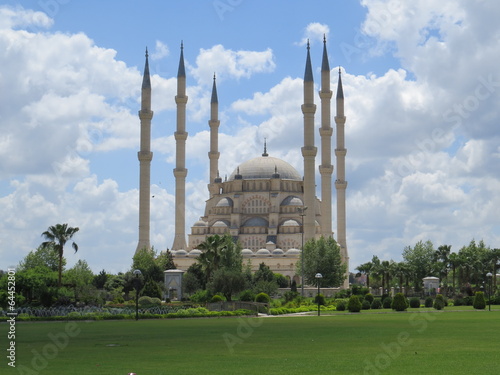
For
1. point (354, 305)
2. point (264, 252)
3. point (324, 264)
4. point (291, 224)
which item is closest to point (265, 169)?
point (291, 224)

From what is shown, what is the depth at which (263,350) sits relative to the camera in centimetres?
1834

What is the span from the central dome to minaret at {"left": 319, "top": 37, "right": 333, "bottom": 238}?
2174cm

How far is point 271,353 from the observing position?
57.6 feet

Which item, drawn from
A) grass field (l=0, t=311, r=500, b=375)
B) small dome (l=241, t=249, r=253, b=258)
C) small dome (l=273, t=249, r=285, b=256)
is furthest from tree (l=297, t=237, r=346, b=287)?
grass field (l=0, t=311, r=500, b=375)

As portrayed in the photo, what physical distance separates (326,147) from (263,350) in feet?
229

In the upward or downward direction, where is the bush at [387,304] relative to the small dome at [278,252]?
downward

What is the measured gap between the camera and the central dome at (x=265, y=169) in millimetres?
109875

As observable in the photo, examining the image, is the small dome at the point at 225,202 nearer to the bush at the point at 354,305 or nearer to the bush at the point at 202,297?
the bush at the point at 202,297

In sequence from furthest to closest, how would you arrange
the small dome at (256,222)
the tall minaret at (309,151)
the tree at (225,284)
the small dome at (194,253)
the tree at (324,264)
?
the small dome at (256,222) → the small dome at (194,253) → the tall minaret at (309,151) → the tree at (324,264) → the tree at (225,284)

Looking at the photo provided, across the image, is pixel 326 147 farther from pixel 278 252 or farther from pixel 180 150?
pixel 180 150

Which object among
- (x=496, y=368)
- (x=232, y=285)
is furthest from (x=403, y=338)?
(x=232, y=285)

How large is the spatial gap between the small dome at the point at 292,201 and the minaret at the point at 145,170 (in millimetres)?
26816

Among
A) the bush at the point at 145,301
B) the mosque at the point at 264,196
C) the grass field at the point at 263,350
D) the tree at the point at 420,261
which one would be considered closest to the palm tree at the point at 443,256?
the tree at the point at 420,261

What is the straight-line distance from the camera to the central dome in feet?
360
